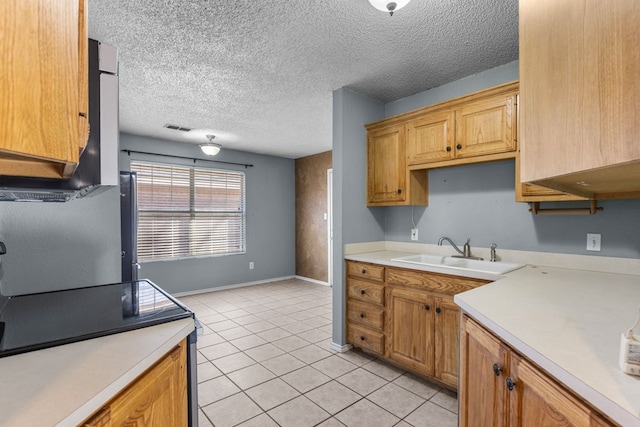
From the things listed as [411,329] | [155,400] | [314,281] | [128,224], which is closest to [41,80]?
[155,400]

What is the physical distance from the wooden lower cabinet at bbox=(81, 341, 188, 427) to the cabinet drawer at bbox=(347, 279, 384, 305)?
1729 mm

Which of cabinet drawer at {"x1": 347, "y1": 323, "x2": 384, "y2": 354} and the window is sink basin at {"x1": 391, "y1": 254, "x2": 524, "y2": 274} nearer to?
cabinet drawer at {"x1": 347, "y1": 323, "x2": 384, "y2": 354}

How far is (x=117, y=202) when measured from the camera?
6.21 ft

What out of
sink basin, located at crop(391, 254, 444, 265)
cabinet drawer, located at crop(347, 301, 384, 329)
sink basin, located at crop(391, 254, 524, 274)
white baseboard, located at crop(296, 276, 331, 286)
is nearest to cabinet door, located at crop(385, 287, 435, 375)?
cabinet drawer, located at crop(347, 301, 384, 329)

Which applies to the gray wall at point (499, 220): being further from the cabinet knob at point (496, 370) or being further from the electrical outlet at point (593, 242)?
the cabinet knob at point (496, 370)

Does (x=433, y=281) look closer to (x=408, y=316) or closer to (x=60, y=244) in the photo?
(x=408, y=316)

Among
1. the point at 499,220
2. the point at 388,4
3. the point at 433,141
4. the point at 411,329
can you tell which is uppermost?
the point at 388,4

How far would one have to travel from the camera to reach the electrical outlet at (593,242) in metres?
1.96

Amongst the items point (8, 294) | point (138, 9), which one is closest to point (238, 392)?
point (8, 294)

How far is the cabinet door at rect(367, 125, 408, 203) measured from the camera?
9.05 feet

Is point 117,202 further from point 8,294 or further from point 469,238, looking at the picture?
point 469,238

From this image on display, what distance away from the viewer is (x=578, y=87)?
646 millimetres

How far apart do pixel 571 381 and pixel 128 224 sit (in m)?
3.52

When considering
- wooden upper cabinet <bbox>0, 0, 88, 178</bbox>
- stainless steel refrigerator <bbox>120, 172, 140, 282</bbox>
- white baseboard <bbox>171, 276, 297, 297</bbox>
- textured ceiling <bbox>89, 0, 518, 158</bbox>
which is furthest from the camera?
white baseboard <bbox>171, 276, 297, 297</bbox>
